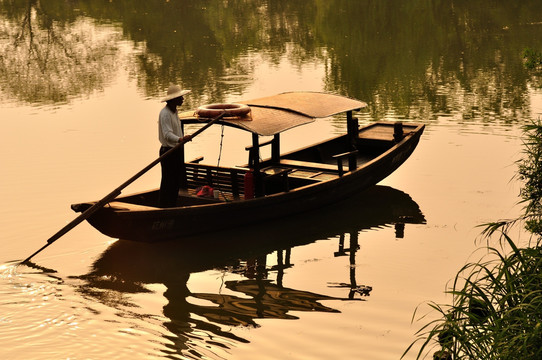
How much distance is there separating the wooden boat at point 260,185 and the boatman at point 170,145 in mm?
310

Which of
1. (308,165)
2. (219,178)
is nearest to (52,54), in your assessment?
(308,165)

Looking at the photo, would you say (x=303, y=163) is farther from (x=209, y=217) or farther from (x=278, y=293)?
(x=278, y=293)

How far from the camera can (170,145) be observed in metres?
11.8

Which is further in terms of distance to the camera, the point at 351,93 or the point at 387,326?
the point at 351,93

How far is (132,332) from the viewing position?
918 centimetres

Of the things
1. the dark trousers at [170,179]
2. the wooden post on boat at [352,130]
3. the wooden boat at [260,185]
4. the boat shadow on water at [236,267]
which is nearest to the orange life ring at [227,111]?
the wooden boat at [260,185]

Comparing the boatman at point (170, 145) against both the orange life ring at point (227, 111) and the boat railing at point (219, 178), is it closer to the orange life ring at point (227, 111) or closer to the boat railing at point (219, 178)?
the orange life ring at point (227, 111)

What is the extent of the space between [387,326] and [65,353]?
3265 mm

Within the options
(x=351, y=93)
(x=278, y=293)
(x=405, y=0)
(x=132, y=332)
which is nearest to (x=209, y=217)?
(x=278, y=293)

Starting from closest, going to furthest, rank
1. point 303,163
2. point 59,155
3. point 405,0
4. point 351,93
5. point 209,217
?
point 209,217 < point 303,163 < point 59,155 < point 351,93 < point 405,0

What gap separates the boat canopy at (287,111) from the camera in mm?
12141

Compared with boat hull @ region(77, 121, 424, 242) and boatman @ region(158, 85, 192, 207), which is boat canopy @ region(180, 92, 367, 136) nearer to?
A: boatman @ region(158, 85, 192, 207)

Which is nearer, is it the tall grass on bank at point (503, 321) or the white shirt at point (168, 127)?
the tall grass on bank at point (503, 321)

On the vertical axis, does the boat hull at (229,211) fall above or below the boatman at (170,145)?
below
